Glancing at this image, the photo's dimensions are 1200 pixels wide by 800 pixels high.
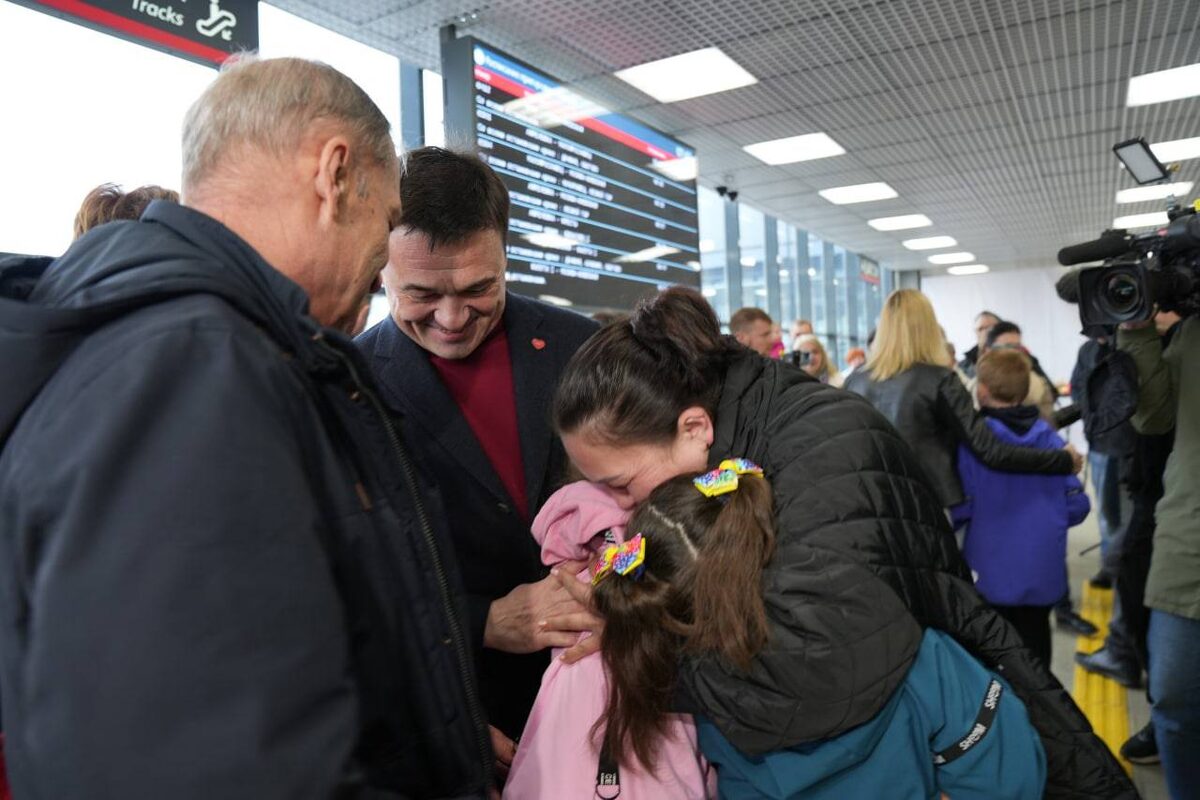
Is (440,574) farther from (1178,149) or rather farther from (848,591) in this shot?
(1178,149)

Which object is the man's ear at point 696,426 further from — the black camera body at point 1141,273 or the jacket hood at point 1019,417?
the jacket hood at point 1019,417

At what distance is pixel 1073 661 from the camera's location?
4086mm

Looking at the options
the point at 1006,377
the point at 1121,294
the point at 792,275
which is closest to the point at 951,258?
the point at 792,275

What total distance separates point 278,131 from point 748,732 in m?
0.86

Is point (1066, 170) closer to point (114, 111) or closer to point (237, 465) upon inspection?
point (114, 111)

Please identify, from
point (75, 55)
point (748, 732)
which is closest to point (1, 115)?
point (75, 55)

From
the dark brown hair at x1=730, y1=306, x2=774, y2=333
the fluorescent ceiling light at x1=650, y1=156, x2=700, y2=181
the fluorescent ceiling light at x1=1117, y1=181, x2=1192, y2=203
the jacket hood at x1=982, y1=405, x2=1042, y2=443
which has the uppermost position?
the fluorescent ceiling light at x1=1117, y1=181, x2=1192, y2=203

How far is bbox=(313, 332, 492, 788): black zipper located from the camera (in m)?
0.88

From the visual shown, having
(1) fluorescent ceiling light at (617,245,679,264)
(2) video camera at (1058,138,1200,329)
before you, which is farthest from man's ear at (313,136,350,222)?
(1) fluorescent ceiling light at (617,245,679,264)

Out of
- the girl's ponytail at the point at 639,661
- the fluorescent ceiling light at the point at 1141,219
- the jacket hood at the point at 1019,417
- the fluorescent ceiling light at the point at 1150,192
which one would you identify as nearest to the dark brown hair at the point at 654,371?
the girl's ponytail at the point at 639,661

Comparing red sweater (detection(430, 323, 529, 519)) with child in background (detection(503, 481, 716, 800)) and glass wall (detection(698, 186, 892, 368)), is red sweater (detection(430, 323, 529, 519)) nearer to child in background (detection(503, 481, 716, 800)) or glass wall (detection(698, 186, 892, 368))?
child in background (detection(503, 481, 716, 800))

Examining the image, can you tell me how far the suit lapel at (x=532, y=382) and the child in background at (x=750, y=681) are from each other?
0.44 metres

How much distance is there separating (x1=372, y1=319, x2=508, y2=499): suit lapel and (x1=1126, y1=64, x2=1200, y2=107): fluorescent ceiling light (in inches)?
213

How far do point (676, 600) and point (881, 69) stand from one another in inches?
177
